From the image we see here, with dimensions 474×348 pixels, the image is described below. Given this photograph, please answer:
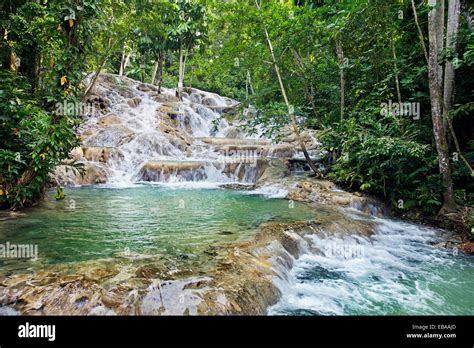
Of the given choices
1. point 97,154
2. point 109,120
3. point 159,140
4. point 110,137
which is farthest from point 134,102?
point 97,154

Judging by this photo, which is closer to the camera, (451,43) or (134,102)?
(451,43)

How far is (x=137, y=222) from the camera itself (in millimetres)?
6199

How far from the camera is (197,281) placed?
3.39m

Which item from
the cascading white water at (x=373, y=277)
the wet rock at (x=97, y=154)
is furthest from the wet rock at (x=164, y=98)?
the cascading white water at (x=373, y=277)

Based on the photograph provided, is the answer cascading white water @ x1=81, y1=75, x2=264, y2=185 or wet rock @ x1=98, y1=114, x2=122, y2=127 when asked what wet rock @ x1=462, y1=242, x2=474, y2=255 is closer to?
cascading white water @ x1=81, y1=75, x2=264, y2=185

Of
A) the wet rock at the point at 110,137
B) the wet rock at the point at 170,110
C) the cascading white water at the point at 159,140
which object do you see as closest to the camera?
the cascading white water at the point at 159,140

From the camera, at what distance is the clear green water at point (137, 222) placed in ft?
14.8

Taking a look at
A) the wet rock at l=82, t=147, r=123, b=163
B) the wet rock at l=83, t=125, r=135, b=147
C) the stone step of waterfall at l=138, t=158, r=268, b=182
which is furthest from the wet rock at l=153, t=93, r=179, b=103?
the stone step of waterfall at l=138, t=158, r=268, b=182

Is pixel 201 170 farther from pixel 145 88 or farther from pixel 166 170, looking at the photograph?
pixel 145 88

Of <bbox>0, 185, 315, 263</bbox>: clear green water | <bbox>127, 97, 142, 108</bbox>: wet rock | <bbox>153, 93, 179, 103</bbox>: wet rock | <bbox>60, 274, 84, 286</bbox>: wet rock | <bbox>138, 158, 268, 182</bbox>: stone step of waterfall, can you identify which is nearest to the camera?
<bbox>60, 274, 84, 286</bbox>: wet rock

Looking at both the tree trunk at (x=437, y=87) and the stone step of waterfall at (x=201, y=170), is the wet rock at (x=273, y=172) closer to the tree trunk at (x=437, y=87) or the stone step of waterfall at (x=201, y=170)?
the stone step of waterfall at (x=201, y=170)

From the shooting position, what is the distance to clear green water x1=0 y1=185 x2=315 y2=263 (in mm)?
4520

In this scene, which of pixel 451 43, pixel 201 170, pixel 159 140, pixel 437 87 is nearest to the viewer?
pixel 437 87
